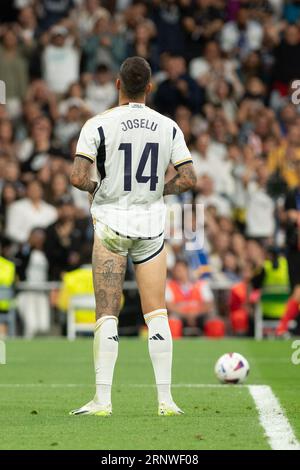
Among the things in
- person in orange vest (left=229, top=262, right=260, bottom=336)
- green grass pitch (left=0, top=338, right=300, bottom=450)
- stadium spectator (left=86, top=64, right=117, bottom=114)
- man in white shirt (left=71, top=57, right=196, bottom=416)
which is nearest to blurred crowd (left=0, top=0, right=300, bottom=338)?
stadium spectator (left=86, top=64, right=117, bottom=114)

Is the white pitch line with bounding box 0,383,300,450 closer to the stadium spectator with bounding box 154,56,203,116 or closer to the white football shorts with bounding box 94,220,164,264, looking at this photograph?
the white football shorts with bounding box 94,220,164,264

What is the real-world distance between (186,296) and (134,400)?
31.3 feet

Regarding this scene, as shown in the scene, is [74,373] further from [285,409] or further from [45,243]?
[45,243]

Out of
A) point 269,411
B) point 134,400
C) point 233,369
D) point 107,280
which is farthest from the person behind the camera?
point 233,369

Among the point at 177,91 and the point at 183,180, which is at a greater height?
the point at 177,91

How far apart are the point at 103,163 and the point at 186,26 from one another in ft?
51.0

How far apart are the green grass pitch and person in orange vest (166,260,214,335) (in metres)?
2.17

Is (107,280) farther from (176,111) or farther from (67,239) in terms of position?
(176,111)

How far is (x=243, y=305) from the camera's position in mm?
20188

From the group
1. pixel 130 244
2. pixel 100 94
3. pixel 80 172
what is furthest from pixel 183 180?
pixel 100 94

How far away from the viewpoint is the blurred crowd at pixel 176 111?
20.6 metres

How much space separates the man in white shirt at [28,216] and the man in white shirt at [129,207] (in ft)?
37.7

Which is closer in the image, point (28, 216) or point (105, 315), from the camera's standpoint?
point (105, 315)

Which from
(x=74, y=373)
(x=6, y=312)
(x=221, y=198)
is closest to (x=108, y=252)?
(x=74, y=373)
